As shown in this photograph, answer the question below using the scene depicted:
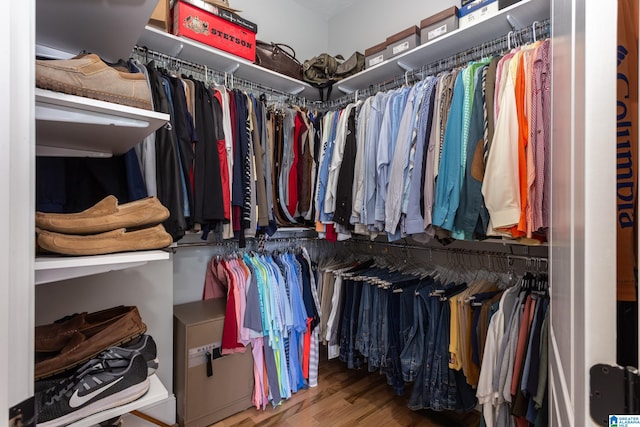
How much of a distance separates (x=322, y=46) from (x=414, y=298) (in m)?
2.46

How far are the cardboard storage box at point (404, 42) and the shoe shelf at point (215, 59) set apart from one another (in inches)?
27.2

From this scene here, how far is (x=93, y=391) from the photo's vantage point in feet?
2.52

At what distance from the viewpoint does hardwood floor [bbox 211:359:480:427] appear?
5.71ft

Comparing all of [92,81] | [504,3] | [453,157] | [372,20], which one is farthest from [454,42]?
[92,81]

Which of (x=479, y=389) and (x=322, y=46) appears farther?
(x=322, y=46)

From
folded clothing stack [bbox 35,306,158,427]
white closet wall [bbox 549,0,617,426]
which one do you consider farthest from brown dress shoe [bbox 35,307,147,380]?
white closet wall [bbox 549,0,617,426]

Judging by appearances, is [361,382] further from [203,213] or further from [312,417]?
[203,213]

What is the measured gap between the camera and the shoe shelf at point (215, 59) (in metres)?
1.70

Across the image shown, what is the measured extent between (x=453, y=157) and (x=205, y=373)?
1742 millimetres

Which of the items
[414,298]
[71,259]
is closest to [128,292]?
[71,259]

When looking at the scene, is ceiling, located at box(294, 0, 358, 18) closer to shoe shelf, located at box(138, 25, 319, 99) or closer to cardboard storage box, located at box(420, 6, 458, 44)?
shoe shelf, located at box(138, 25, 319, 99)

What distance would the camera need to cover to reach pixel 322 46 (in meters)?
2.94

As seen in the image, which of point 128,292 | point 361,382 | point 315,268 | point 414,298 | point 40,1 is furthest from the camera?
point 315,268

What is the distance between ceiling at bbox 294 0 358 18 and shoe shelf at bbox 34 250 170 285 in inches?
108
